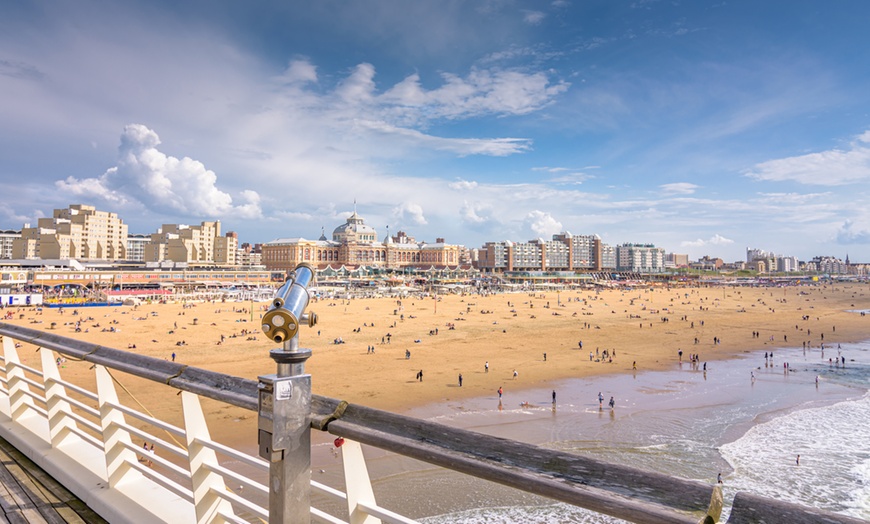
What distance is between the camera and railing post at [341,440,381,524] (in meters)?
1.95

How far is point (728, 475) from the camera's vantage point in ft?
42.9

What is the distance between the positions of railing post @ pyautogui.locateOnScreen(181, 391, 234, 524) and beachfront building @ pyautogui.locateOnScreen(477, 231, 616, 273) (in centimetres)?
15465

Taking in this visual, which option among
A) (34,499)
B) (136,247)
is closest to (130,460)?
(34,499)

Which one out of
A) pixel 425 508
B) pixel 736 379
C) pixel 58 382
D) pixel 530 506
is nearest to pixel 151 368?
pixel 58 382


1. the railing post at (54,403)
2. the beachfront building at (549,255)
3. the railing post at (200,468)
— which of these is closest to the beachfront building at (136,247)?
the beachfront building at (549,255)

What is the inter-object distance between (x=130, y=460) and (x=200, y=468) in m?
1.18

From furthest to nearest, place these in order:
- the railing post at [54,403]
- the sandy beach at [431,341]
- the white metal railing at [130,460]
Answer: the sandy beach at [431,341]
the railing post at [54,403]
the white metal railing at [130,460]

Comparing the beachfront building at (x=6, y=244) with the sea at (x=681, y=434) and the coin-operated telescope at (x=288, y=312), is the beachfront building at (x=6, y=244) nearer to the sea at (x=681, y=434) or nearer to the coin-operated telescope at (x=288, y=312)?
the sea at (x=681, y=434)

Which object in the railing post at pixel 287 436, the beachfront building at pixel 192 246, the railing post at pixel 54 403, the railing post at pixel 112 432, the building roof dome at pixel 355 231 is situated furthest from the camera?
the building roof dome at pixel 355 231

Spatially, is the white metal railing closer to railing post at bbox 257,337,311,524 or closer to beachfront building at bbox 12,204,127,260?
railing post at bbox 257,337,311,524

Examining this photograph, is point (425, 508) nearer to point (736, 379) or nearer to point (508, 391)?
point (508, 391)

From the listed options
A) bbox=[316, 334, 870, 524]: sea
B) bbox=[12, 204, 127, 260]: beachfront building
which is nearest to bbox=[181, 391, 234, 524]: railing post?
bbox=[316, 334, 870, 524]: sea

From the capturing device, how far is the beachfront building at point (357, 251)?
12700 centimetres

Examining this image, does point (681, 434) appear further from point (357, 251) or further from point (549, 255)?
point (549, 255)
